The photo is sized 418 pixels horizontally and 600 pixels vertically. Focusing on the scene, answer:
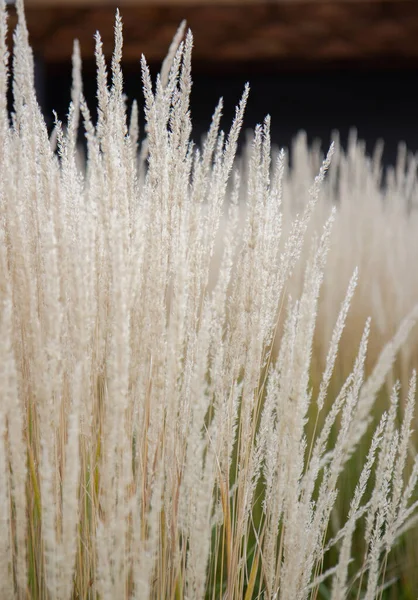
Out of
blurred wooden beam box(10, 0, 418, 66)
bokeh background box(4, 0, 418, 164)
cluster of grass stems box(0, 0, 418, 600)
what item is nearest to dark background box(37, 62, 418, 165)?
bokeh background box(4, 0, 418, 164)

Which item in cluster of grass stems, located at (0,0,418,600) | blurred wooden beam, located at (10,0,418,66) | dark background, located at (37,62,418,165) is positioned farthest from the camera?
dark background, located at (37,62,418,165)

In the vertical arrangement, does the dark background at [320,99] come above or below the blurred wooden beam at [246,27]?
below

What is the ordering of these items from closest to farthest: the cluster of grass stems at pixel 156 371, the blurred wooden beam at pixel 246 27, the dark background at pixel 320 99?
the cluster of grass stems at pixel 156 371, the blurred wooden beam at pixel 246 27, the dark background at pixel 320 99

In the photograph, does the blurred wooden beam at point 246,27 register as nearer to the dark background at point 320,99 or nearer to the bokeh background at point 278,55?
the bokeh background at point 278,55

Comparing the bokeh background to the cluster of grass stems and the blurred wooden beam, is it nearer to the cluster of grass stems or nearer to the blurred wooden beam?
the blurred wooden beam

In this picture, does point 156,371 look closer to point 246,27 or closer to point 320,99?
point 246,27

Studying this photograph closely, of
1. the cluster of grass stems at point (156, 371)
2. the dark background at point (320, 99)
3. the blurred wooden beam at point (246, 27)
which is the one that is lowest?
the cluster of grass stems at point (156, 371)

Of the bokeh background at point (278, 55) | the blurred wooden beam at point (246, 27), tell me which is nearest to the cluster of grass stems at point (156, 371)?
the bokeh background at point (278, 55)

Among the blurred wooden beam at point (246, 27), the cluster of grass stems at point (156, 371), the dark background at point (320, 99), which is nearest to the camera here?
the cluster of grass stems at point (156, 371)

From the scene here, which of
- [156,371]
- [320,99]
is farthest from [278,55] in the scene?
[156,371]
